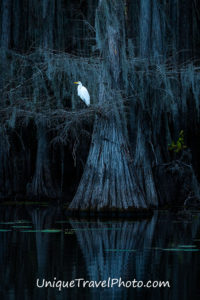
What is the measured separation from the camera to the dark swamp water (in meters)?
4.38

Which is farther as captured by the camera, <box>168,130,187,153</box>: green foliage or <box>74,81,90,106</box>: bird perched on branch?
<box>168,130,187,153</box>: green foliage

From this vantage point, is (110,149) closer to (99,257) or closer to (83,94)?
(83,94)

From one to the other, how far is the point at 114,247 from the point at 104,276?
1966mm

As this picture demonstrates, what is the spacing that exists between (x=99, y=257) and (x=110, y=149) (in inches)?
227

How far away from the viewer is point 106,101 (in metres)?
11.6

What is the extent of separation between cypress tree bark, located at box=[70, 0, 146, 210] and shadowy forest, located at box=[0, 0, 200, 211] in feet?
0.06

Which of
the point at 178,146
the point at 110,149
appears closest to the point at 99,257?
the point at 110,149

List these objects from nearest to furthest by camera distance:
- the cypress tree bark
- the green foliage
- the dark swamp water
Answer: the dark swamp water, the cypress tree bark, the green foliage

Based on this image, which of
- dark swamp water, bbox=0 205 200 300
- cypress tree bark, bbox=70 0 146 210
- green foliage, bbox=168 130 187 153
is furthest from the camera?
green foliage, bbox=168 130 187 153

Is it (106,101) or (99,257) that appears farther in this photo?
(106,101)

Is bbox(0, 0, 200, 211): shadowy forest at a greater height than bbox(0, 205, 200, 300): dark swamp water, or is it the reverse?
bbox(0, 0, 200, 211): shadowy forest

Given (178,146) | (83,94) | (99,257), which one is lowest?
(99,257)

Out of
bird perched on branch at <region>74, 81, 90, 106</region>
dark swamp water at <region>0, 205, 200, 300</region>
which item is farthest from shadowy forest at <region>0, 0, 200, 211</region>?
dark swamp water at <region>0, 205, 200, 300</region>

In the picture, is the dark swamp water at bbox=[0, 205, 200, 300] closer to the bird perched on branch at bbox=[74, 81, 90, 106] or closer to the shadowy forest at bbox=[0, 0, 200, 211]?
→ the shadowy forest at bbox=[0, 0, 200, 211]
